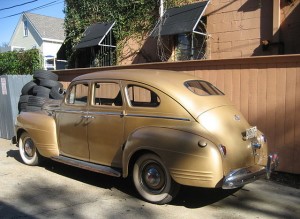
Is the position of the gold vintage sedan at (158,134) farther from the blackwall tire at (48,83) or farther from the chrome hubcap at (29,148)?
the blackwall tire at (48,83)

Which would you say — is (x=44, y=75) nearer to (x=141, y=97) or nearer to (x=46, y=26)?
(x=141, y=97)

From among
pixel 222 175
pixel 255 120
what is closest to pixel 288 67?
pixel 255 120

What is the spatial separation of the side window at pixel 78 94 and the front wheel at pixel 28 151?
4.80 feet

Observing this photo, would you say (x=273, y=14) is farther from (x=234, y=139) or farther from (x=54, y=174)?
(x=54, y=174)

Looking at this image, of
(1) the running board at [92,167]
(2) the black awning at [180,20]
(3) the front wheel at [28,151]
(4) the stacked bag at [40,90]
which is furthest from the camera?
(2) the black awning at [180,20]

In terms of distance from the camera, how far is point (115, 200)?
18.9 feet

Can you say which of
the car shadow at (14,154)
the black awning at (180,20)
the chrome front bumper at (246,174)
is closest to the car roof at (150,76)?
the chrome front bumper at (246,174)

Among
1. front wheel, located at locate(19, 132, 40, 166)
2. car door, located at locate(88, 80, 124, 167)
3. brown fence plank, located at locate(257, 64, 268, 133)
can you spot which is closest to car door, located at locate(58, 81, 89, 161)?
car door, located at locate(88, 80, 124, 167)

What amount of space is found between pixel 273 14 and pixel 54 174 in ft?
21.0

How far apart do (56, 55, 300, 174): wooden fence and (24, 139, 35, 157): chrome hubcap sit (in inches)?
147

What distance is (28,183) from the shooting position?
6664 mm

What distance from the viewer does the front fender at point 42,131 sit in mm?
7098

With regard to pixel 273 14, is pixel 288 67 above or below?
below

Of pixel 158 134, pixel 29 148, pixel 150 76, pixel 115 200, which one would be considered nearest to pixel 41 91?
pixel 29 148
